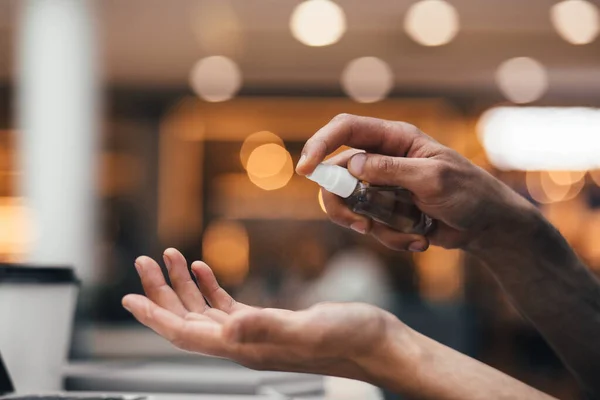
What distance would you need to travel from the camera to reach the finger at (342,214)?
113 cm

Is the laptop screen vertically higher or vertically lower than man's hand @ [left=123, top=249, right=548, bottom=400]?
lower

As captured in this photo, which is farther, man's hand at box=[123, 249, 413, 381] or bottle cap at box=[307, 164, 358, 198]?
bottle cap at box=[307, 164, 358, 198]

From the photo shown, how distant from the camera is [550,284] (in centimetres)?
116

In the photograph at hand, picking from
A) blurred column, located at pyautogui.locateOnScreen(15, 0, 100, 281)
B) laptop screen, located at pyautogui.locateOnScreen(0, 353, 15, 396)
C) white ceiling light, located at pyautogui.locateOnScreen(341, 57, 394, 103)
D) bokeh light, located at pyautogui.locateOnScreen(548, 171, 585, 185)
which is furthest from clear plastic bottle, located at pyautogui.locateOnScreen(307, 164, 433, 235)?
bokeh light, located at pyautogui.locateOnScreen(548, 171, 585, 185)

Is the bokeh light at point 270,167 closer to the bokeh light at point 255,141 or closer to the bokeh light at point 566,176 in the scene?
the bokeh light at point 255,141

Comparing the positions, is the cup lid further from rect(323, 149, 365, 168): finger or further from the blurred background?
the blurred background

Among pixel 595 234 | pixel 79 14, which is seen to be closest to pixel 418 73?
pixel 595 234

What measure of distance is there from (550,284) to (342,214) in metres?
0.33

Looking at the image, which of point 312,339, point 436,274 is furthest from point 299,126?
point 312,339

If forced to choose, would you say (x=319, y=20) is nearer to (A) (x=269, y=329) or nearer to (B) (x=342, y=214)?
(B) (x=342, y=214)

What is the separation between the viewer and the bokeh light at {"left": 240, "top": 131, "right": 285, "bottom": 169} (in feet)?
26.7

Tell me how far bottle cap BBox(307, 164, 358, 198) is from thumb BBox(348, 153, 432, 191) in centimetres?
1

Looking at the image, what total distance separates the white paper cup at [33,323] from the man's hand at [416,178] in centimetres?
41

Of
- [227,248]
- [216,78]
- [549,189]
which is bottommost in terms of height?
[227,248]
